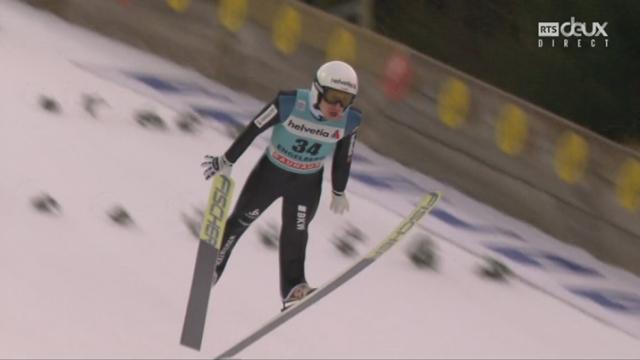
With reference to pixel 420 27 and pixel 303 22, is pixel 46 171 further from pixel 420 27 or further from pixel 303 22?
pixel 420 27

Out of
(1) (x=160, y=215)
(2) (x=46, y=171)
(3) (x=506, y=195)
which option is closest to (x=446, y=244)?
(3) (x=506, y=195)

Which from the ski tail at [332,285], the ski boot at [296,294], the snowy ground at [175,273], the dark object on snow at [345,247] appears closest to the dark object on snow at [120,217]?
the snowy ground at [175,273]

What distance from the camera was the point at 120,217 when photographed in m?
5.76

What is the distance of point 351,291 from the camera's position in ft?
18.8

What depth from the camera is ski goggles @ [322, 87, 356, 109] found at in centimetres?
454

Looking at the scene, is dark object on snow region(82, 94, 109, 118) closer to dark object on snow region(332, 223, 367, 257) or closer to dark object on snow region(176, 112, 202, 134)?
dark object on snow region(176, 112, 202, 134)

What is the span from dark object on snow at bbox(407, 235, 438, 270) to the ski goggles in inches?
72.8

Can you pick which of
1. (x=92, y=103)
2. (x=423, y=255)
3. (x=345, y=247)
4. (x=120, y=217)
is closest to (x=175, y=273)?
(x=120, y=217)

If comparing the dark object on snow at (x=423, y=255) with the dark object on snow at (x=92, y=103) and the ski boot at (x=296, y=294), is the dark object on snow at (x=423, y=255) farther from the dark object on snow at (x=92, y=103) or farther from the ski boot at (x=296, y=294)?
the dark object on snow at (x=92, y=103)

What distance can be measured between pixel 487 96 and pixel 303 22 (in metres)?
1.43

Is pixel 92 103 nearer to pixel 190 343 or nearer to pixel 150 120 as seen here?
pixel 150 120

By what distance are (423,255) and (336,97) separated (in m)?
1.92

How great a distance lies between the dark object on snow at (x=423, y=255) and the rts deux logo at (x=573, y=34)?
3.24 meters

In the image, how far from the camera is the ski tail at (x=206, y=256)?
4297mm
